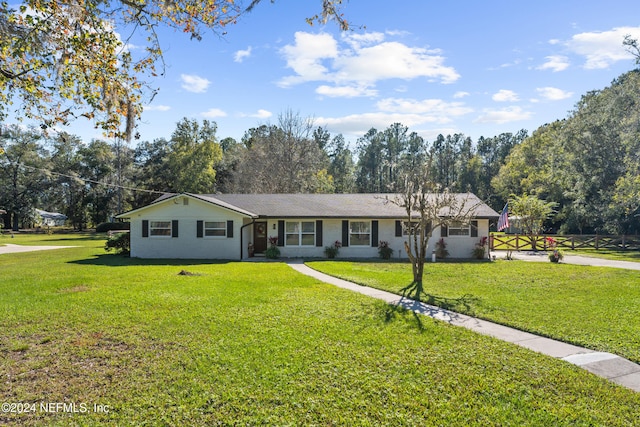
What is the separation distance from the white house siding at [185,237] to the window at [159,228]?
0.18m

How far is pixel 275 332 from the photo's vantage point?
261 inches

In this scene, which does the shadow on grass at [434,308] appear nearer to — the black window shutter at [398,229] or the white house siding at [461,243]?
the black window shutter at [398,229]

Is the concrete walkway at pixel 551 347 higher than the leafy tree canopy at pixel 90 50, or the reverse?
the leafy tree canopy at pixel 90 50

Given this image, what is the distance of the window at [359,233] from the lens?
776 inches

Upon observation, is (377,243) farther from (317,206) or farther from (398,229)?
(317,206)

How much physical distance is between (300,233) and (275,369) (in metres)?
14.7

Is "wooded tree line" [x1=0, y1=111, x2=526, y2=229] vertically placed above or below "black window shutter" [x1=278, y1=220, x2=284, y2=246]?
above

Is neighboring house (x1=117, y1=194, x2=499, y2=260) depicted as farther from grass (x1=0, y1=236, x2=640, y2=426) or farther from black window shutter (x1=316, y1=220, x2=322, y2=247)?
grass (x1=0, y1=236, x2=640, y2=426)

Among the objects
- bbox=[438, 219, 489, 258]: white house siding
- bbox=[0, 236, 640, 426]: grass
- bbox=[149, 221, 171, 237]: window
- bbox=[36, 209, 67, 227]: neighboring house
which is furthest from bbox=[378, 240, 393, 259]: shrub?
bbox=[36, 209, 67, 227]: neighboring house

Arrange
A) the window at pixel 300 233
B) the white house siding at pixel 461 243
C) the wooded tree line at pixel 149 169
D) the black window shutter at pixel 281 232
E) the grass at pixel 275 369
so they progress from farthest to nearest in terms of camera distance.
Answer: the wooded tree line at pixel 149 169, the window at pixel 300 233, the black window shutter at pixel 281 232, the white house siding at pixel 461 243, the grass at pixel 275 369

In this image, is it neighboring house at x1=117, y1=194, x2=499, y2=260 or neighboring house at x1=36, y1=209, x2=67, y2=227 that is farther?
neighboring house at x1=36, y1=209, x2=67, y2=227

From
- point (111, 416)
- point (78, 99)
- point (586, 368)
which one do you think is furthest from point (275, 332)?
point (78, 99)

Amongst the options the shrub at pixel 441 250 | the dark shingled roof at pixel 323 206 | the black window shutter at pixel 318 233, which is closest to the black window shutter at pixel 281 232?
the dark shingled roof at pixel 323 206

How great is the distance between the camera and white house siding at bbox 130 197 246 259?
62.2ft
